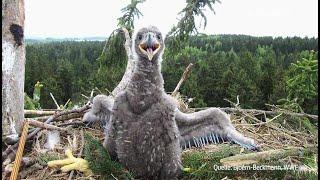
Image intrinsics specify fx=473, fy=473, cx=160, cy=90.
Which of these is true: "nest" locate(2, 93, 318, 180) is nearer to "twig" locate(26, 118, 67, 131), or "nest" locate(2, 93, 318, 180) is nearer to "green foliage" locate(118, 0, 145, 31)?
"twig" locate(26, 118, 67, 131)

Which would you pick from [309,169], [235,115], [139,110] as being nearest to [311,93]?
[235,115]

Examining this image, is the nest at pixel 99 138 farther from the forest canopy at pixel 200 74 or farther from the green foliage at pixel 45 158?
the forest canopy at pixel 200 74

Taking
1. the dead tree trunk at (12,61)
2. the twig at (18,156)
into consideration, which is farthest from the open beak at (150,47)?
the twig at (18,156)

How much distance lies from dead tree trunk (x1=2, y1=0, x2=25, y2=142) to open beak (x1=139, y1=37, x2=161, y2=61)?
1010 millimetres

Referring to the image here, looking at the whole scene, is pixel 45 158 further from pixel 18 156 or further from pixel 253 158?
pixel 253 158

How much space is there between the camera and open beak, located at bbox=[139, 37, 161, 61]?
3.69 meters

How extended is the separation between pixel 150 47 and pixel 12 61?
1126mm

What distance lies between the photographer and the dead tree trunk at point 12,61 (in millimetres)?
3809

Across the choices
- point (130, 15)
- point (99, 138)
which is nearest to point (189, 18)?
point (130, 15)

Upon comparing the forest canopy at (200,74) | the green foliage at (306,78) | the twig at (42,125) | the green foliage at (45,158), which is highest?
the green foliage at (306,78)

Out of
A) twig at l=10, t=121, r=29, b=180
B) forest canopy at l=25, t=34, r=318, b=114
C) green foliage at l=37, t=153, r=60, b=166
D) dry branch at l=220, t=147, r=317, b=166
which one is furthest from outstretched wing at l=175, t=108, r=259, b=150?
forest canopy at l=25, t=34, r=318, b=114

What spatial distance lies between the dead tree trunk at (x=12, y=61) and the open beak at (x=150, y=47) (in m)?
1.01

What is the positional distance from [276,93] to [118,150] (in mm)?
30233

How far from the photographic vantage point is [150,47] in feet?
12.3
